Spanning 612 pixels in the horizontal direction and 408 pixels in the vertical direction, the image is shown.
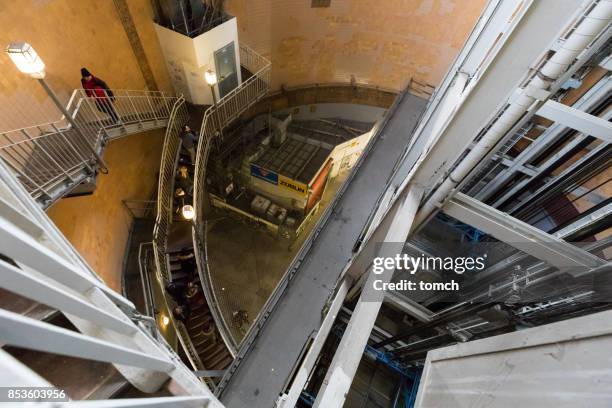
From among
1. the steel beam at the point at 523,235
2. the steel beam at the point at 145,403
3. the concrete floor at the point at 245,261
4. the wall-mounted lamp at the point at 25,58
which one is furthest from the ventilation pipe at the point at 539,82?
the concrete floor at the point at 245,261

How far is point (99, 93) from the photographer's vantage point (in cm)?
587

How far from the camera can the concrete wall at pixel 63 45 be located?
186 inches

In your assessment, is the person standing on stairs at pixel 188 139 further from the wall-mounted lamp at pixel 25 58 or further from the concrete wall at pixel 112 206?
the wall-mounted lamp at pixel 25 58

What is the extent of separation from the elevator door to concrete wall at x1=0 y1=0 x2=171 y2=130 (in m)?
1.68

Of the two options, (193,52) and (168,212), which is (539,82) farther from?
(168,212)

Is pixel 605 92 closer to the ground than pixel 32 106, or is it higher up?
higher up

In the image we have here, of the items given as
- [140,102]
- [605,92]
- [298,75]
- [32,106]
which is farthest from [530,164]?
[298,75]

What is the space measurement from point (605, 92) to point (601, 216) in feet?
4.08

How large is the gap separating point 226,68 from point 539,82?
24.9 ft

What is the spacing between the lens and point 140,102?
7559 mm

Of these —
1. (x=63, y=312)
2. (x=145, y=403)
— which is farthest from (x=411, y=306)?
(x=63, y=312)

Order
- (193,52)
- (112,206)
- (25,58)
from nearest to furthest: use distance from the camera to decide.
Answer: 1. (25,58)
2. (193,52)
3. (112,206)

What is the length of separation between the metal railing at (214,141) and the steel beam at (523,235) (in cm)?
570

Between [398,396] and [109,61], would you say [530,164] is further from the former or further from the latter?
[109,61]
